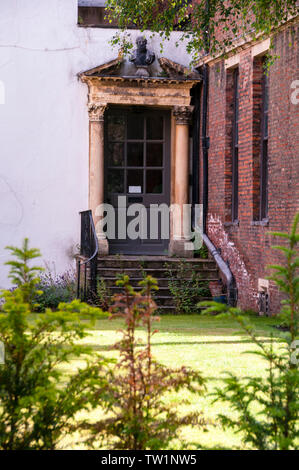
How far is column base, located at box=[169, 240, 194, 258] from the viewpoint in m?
14.5

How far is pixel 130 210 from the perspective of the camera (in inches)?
593

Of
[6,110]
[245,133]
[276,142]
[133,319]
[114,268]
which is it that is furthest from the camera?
[6,110]

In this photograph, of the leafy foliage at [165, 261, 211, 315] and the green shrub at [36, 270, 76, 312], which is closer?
the leafy foliage at [165, 261, 211, 315]

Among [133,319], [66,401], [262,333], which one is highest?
[133,319]

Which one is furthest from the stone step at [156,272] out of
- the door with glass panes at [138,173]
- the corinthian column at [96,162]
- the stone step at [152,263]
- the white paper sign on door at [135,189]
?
the white paper sign on door at [135,189]

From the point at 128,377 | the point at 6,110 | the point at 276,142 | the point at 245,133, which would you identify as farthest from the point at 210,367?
the point at 6,110

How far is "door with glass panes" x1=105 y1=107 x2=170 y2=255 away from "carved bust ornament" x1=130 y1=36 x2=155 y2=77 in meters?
0.83

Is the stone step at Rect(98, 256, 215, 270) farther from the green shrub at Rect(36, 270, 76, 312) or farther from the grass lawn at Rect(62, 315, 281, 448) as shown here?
the grass lawn at Rect(62, 315, 281, 448)

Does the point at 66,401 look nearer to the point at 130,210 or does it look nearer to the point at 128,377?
the point at 128,377

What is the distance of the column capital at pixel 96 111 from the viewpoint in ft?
47.3

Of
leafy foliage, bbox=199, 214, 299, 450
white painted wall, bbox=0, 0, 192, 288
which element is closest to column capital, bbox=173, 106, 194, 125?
white painted wall, bbox=0, 0, 192, 288

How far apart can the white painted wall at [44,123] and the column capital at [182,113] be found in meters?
1.69

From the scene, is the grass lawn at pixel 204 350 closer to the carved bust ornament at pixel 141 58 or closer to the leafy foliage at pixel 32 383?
the leafy foliage at pixel 32 383
